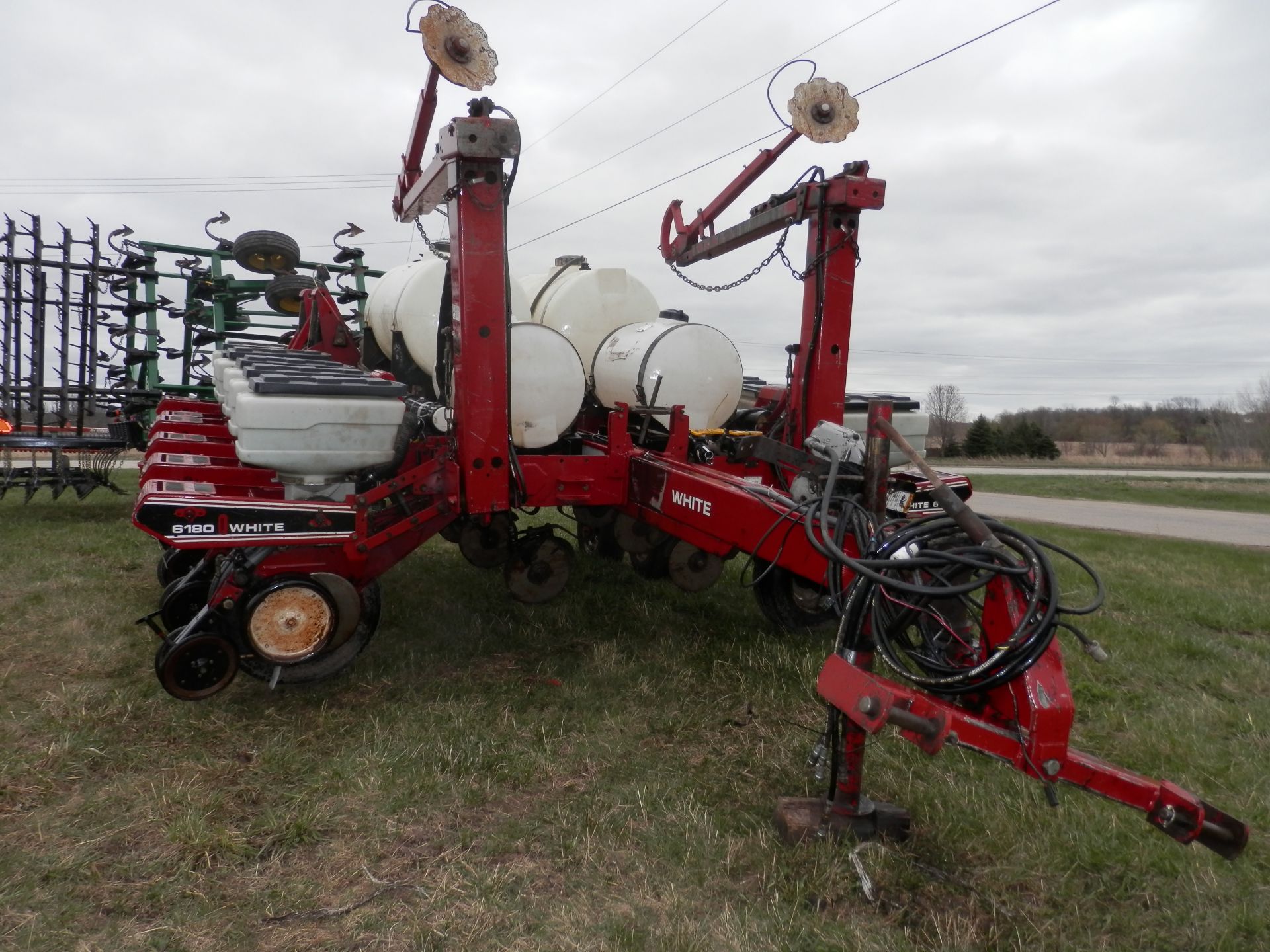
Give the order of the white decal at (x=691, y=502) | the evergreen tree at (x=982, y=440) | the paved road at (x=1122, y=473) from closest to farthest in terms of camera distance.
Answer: the white decal at (x=691, y=502), the paved road at (x=1122, y=473), the evergreen tree at (x=982, y=440)

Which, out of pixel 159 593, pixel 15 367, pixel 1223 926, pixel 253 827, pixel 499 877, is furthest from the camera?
pixel 15 367

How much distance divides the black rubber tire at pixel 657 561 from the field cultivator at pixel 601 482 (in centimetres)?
2

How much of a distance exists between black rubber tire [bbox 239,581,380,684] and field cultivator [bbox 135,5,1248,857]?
0.04ft

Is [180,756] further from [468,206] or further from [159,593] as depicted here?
[159,593]

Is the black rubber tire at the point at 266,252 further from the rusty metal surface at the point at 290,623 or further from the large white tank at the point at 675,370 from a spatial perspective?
the rusty metal surface at the point at 290,623

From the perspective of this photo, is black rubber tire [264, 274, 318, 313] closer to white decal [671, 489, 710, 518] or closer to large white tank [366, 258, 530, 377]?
large white tank [366, 258, 530, 377]

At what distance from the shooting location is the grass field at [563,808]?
2439mm

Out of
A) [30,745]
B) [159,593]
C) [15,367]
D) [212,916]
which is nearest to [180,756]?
[30,745]

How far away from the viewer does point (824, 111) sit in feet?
17.5

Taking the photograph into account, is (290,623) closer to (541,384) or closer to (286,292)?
(541,384)

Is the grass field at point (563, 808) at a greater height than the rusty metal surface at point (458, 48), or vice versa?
the rusty metal surface at point (458, 48)

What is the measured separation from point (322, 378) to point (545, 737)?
1790 mm

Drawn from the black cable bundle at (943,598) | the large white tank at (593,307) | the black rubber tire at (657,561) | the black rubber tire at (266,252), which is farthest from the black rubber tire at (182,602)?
the black rubber tire at (266,252)

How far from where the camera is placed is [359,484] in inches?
159
